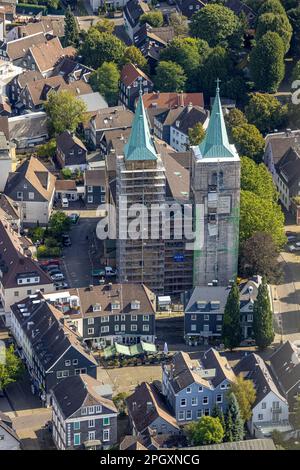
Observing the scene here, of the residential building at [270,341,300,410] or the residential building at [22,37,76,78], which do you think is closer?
the residential building at [270,341,300,410]

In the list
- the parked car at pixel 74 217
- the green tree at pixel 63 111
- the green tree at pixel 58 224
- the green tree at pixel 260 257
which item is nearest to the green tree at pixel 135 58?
the green tree at pixel 63 111

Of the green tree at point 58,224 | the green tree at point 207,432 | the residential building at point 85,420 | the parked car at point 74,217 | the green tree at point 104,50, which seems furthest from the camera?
the green tree at point 104,50

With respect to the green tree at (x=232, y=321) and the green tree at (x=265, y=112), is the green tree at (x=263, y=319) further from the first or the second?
the green tree at (x=265, y=112)

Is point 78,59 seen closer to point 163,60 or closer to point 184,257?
point 163,60

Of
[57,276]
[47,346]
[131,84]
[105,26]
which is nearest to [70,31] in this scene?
[105,26]

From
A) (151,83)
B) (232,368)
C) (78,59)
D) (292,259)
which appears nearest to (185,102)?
(151,83)

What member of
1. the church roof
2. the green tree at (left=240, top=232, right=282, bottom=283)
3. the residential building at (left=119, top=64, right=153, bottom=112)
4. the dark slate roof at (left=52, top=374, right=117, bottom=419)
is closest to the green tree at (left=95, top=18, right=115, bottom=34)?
the residential building at (left=119, top=64, right=153, bottom=112)

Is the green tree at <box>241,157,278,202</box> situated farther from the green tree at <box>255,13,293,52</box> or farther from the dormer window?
the green tree at <box>255,13,293,52</box>
